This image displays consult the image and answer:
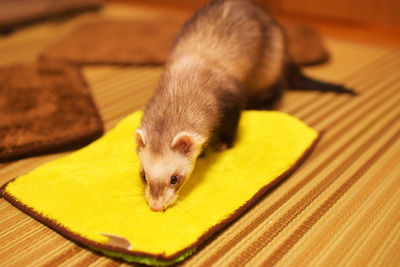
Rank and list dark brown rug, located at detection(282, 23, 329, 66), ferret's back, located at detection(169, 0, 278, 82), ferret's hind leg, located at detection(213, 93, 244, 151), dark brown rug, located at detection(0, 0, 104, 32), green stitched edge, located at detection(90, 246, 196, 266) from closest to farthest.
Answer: green stitched edge, located at detection(90, 246, 196, 266)
ferret's hind leg, located at detection(213, 93, 244, 151)
ferret's back, located at detection(169, 0, 278, 82)
dark brown rug, located at detection(282, 23, 329, 66)
dark brown rug, located at detection(0, 0, 104, 32)

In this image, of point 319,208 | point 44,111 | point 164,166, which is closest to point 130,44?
point 44,111

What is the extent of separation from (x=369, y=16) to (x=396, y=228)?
2.27 meters

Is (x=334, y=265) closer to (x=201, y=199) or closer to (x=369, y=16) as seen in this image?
(x=201, y=199)

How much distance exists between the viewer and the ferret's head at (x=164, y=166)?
1023 millimetres

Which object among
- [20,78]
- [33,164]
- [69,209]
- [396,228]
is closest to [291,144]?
[396,228]

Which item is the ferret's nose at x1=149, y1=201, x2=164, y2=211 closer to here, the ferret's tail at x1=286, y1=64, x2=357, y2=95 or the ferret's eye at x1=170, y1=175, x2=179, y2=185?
the ferret's eye at x1=170, y1=175, x2=179, y2=185

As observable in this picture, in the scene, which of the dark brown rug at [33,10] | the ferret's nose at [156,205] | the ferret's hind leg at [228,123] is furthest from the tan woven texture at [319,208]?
the dark brown rug at [33,10]

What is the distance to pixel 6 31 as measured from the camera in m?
2.90

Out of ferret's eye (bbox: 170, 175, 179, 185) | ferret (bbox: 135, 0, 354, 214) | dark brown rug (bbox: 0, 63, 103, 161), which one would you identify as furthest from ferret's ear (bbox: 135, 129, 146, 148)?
dark brown rug (bbox: 0, 63, 103, 161)

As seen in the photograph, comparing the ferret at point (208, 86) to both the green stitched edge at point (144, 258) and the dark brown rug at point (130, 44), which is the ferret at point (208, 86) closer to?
the green stitched edge at point (144, 258)

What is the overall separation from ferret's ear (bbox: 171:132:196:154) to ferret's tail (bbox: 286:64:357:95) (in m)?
0.96

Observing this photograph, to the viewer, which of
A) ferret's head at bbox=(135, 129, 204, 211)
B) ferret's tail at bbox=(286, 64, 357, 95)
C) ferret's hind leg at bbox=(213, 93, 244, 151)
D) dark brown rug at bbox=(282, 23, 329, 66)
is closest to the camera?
ferret's head at bbox=(135, 129, 204, 211)

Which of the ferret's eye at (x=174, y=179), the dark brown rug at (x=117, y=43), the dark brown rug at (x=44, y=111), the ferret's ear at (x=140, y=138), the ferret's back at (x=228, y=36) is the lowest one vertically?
the dark brown rug at (x=117, y=43)

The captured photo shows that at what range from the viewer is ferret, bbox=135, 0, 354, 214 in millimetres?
1048
